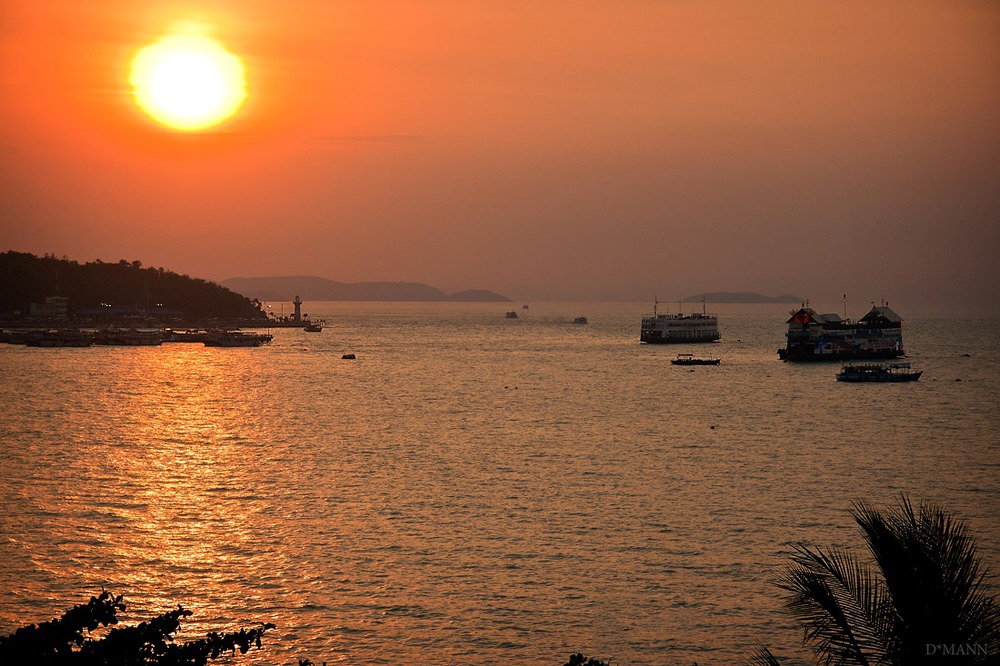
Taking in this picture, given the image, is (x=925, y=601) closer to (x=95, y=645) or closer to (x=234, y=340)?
(x=95, y=645)

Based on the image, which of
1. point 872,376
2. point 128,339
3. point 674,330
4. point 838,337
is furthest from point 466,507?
point 128,339

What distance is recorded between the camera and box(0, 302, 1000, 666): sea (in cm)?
2622

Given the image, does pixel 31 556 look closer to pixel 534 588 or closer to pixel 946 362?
pixel 534 588

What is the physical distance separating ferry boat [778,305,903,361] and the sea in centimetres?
3683

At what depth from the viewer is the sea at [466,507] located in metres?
26.2

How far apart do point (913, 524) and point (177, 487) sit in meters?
37.6

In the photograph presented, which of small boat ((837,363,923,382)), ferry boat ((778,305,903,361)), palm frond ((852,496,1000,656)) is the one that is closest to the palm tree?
palm frond ((852,496,1000,656))

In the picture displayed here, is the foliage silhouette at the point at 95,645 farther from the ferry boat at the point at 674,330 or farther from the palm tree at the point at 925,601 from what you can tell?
the ferry boat at the point at 674,330

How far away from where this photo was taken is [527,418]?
7250 centimetres

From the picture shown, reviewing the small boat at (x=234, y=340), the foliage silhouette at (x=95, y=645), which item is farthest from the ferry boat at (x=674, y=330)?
the foliage silhouette at (x=95, y=645)

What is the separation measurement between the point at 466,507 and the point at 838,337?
100.0 m

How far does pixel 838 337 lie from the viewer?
12812 cm

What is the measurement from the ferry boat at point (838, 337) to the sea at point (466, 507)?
36.8 m

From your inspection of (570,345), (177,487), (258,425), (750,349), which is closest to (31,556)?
(177,487)
